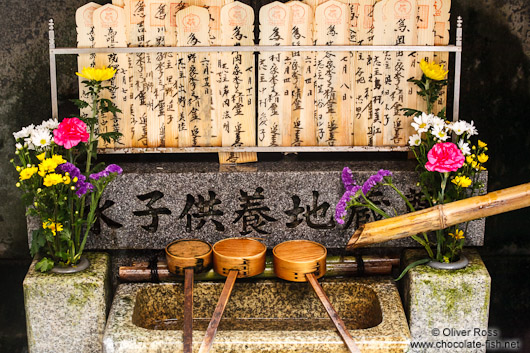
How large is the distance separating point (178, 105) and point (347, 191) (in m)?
1.55

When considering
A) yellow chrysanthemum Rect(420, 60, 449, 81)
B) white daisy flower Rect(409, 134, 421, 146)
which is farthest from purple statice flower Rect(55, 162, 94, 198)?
yellow chrysanthemum Rect(420, 60, 449, 81)

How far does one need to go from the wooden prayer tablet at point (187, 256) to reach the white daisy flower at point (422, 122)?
186 cm

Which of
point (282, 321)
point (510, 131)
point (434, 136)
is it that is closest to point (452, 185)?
point (434, 136)

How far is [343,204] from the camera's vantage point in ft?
14.7

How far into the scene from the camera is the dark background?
5191 millimetres

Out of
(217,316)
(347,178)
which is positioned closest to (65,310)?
(217,316)

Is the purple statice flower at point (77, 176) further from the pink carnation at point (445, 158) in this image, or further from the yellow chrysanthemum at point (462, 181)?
the yellow chrysanthemum at point (462, 181)

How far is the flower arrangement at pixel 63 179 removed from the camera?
170 inches

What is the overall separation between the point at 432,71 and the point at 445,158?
2.55 feet

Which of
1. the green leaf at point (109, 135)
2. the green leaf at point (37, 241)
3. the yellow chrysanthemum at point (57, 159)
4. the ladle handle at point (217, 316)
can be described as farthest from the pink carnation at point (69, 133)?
the ladle handle at point (217, 316)

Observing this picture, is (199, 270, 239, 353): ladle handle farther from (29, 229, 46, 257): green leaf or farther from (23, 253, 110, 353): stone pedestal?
(29, 229, 46, 257): green leaf

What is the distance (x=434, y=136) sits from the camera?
4.58 meters

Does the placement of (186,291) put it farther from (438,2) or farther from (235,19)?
(438,2)

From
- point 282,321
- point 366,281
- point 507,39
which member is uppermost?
point 507,39
